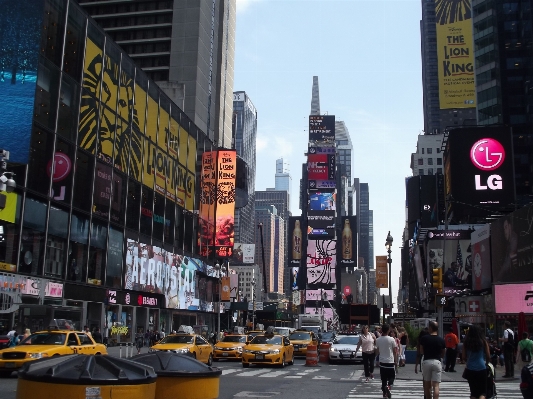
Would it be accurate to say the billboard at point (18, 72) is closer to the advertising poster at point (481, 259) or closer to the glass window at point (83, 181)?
the glass window at point (83, 181)

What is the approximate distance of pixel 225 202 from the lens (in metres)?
73.8

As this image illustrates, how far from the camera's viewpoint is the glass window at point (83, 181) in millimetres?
43250

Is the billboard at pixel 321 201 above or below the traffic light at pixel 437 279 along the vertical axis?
above

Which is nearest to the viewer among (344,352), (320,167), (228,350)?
(344,352)

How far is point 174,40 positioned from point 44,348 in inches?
3249

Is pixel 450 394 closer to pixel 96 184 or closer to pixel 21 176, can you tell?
pixel 21 176

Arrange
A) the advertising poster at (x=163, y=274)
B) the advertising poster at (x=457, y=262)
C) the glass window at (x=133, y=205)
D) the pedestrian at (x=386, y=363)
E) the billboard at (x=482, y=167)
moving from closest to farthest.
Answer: the pedestrian at (x=386, y=363) → the advertising poster at (x=163, y=274) → the glass window at (x=133, y=205) → the billboard at (x=482, y=167) → the advertising poster at (x=457, y=262)

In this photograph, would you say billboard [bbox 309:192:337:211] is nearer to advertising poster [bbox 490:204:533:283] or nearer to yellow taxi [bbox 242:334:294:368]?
advertising poster [bbox 490:204:533:283]

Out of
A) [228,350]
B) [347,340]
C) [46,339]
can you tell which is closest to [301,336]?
[347,340]

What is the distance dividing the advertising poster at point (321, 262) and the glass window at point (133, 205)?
371 feet

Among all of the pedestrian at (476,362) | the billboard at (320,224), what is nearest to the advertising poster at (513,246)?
the pedestrian at (476,362)

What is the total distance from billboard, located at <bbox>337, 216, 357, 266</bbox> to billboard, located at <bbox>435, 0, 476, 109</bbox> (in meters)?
82.3

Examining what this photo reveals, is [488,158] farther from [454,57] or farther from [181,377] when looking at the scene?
[181,377]

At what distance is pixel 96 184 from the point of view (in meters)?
46.0
